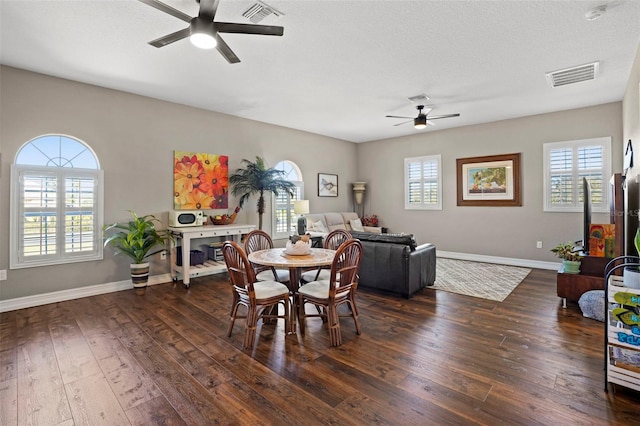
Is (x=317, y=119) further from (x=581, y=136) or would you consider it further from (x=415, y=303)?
(x=581, y=136)

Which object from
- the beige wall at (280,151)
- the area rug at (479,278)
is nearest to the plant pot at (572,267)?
the area rug at (479,278)

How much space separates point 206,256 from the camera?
537cm

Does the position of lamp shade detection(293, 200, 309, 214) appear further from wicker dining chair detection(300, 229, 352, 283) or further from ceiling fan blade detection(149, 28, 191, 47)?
ceiling fan blade detection(149, 28, 191, 47)

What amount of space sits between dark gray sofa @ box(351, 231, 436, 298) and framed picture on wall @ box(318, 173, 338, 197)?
334cm

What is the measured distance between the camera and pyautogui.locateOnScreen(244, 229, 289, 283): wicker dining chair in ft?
11.4

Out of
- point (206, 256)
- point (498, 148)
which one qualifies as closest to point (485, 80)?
point (498, 148)

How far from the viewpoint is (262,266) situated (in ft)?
11.9

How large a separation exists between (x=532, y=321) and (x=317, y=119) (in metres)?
4.82

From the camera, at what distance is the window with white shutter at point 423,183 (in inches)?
284

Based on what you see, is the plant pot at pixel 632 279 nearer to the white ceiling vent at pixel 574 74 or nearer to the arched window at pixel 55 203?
the white ceiling vent at pixel 574 74

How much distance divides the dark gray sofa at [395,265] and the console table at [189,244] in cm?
224

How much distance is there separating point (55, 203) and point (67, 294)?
1215 millimetres

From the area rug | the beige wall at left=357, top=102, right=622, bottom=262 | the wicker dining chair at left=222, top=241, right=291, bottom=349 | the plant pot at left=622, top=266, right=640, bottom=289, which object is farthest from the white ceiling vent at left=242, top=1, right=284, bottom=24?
the beige wall at left=357, top=102, right=622, bottom=262

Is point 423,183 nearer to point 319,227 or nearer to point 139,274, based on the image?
point 319,227
